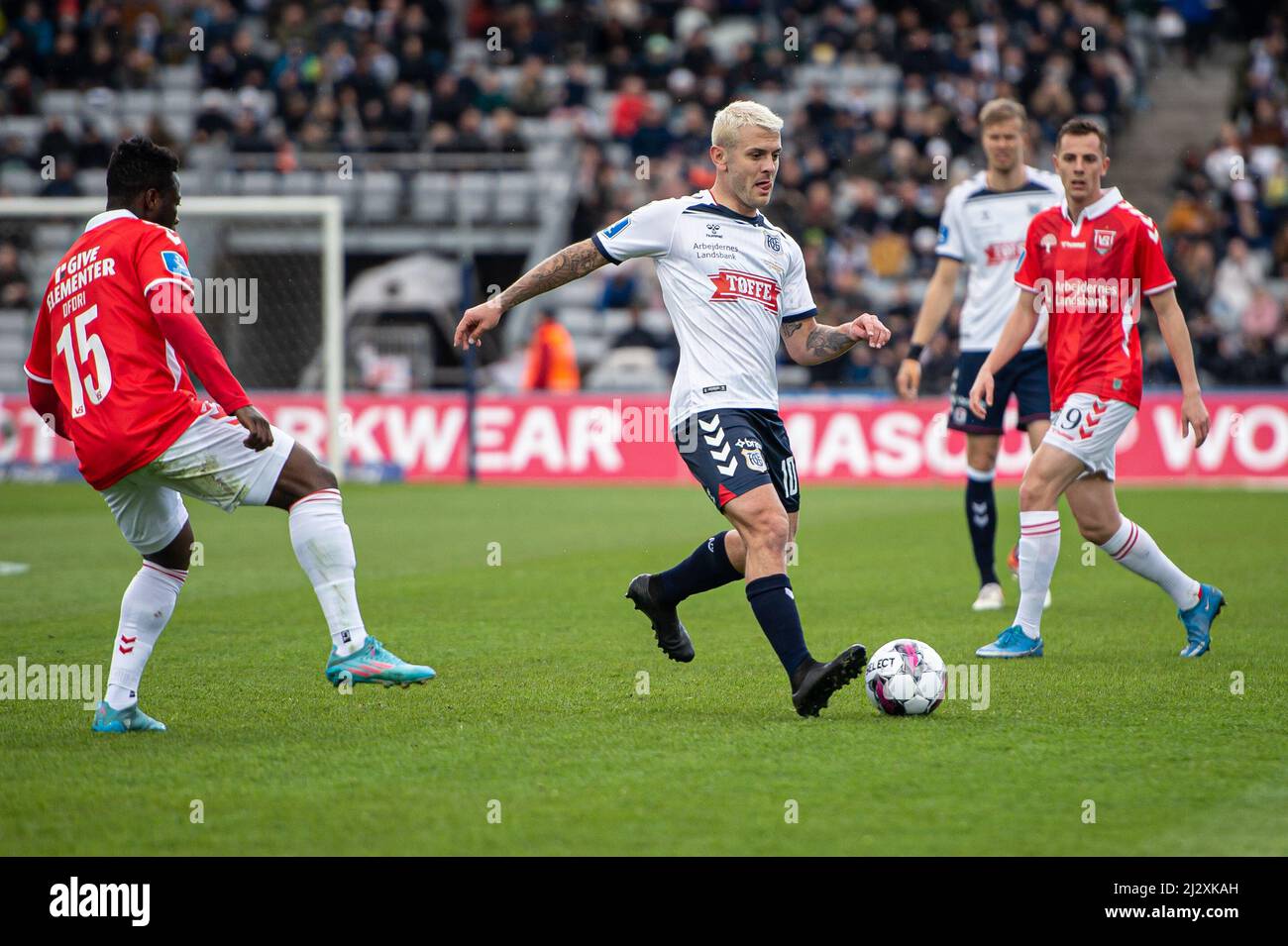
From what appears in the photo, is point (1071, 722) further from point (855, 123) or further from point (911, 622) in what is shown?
point (855, 123)

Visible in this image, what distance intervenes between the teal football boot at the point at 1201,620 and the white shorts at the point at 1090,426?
843mm

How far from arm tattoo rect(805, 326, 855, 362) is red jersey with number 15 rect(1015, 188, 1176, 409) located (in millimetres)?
1466

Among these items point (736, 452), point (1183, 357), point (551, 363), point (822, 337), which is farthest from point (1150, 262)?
point (551, 363)

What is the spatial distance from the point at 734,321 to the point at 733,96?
1979 cm

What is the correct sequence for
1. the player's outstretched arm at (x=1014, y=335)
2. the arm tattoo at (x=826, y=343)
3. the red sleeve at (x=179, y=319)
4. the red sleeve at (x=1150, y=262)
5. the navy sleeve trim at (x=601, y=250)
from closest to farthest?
the red sleeve at (x=179, y=319), the navy sleeve trim at (x=601, y=250), the arm tattoo at (x=826, y=343), the red sleeve at (x=1150, y=262), the player's outstretched arm at (x=1014, y=335)

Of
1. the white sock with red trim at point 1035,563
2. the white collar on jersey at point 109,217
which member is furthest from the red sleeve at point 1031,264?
the white collar on jersey at point 109,217

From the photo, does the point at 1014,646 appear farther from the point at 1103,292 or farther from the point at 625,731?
the point at 625,731

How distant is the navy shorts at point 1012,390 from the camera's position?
923 centimetres

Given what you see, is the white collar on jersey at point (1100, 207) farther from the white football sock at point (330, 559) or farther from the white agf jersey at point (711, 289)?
the white football sock at point (330, 559)

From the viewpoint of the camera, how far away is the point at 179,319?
18.6 feet

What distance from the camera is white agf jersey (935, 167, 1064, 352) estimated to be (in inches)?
372

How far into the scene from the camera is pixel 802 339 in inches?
264

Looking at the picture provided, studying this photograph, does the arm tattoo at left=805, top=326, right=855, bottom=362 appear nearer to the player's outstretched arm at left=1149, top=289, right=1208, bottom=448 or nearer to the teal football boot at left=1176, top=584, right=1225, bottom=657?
the player's outstretched arm at left=1149, top=289, right=1208, bottom=448

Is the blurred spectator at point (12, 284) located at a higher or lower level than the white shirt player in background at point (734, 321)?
higher
